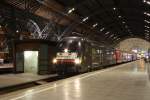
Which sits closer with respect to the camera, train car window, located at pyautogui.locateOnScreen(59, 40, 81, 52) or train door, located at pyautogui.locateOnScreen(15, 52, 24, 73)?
train door, located at pyautogui.locateOnScreen(15, 52, 24, 73)

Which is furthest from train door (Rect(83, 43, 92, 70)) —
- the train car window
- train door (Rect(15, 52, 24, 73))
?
train door (Rect(15, 52, 24, 73))

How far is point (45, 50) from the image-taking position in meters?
26.3

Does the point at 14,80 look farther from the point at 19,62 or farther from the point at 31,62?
the point at 31,62

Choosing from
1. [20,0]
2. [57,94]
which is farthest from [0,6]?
[57,94]

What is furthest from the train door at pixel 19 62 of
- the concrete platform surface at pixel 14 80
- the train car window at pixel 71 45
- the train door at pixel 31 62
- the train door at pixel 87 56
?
the train door at pixel 87 56

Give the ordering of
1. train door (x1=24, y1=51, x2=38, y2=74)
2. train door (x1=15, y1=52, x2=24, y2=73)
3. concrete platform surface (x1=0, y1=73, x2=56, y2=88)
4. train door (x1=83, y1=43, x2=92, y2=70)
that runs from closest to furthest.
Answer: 1. concrete platform surface (x1=0, y1=73, x2=56, y2=88)
2. train door (x1=15, y1=52, x2=24, y2=73)
3. train door (x1=24, y1=51, x2=38, y2=74)
4. train door (x1=83, y1=43, x2=92, y2=70)

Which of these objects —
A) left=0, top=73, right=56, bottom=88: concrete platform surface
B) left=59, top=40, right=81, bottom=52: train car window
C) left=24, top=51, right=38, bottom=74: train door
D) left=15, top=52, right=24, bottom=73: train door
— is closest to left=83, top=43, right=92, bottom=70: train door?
left=59, top=40, right=81, bottom=52: train car window

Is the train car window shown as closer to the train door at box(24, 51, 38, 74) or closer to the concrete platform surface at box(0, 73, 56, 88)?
the train door at box(24, 51, 38, 74)

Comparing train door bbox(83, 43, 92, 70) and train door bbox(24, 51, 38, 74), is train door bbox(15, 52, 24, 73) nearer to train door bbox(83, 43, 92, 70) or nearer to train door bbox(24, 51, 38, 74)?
train door bbox(24, 51, 38, 74)

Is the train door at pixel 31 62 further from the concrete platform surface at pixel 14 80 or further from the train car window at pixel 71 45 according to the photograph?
the concrete platform surface at pixel 14 80

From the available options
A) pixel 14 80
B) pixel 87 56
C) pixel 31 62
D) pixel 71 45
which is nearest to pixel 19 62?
pixel 31 62

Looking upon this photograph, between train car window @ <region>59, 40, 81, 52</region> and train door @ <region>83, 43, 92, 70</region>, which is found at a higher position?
train car window @ <region>59, 40, 81, 52</region>

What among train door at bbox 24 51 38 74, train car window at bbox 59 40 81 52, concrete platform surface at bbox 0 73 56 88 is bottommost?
concrete platform surface at bbox 0 73 56 88

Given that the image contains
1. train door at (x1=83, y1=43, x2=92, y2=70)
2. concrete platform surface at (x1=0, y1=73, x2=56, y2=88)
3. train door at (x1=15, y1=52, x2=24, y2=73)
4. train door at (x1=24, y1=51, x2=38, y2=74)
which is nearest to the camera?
concrete platform surface at (x1=0, y1=73, x2=56, y2=88)
